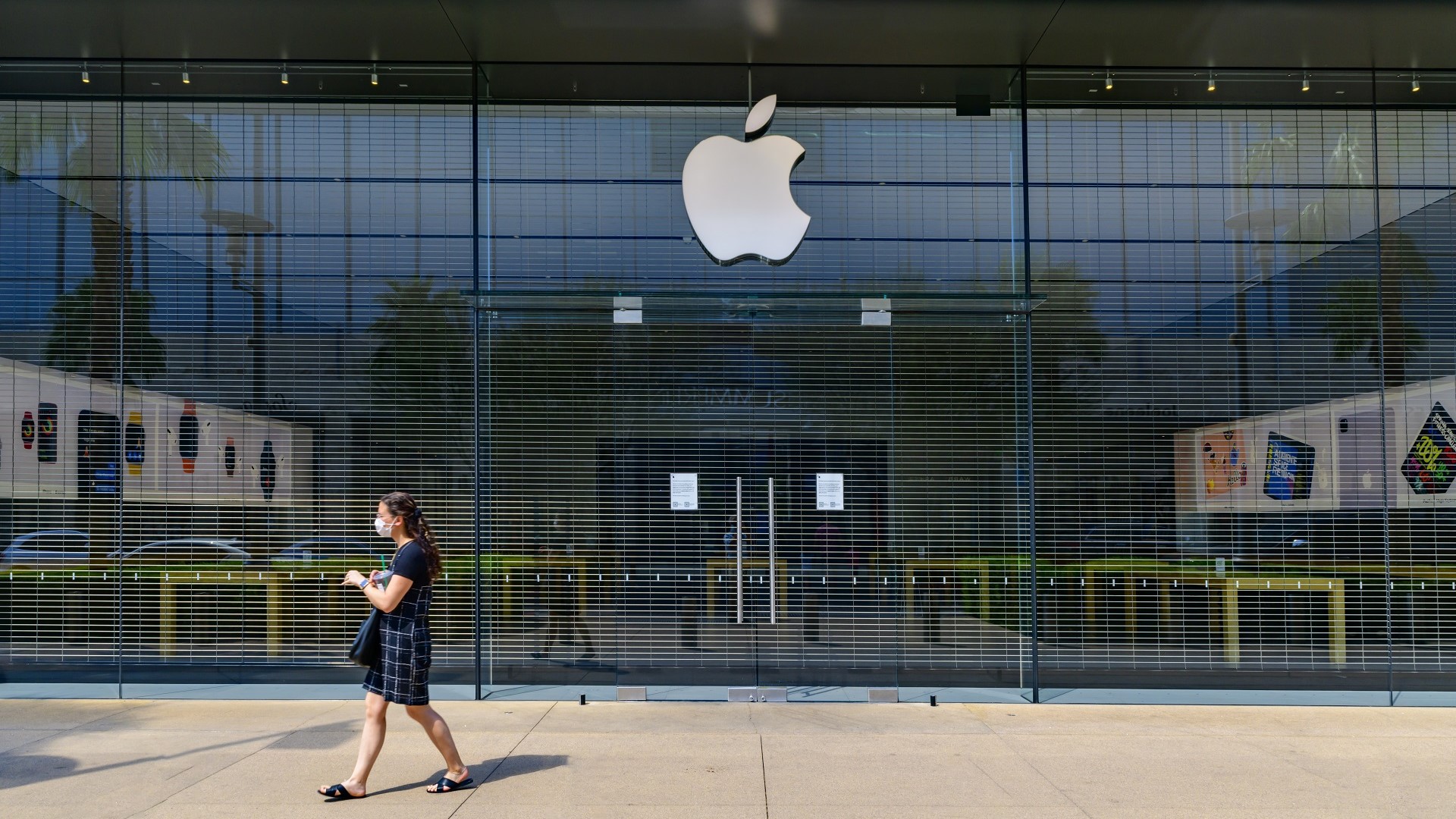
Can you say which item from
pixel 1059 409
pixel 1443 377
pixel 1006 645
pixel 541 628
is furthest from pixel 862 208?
pixel 1443 377

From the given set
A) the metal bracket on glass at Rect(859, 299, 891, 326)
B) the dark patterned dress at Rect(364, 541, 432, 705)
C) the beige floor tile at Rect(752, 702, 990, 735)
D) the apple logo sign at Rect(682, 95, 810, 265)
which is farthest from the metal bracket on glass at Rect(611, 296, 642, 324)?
the dark patterned dress at Rect(364, 541, 432, 705)

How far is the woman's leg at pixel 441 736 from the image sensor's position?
652 centimetres

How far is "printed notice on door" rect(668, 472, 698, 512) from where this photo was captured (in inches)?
395

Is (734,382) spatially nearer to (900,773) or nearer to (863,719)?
(863,719)

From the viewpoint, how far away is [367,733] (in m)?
6.57

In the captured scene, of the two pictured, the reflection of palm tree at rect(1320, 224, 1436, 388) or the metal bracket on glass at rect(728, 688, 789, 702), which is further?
the reflection of palm tree at rect(1320, 224, 1436, 388)

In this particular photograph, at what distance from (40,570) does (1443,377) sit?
41.7ft

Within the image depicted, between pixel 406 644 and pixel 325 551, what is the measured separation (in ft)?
13.1

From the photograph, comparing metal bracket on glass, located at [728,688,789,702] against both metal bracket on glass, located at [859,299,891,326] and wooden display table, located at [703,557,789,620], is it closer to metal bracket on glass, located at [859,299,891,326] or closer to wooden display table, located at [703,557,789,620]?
wooden display table, located at [703,557,789,620]

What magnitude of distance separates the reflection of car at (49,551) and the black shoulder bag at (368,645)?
16.6 feet

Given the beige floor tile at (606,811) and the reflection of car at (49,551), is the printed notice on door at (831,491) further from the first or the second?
the reflection of car at (49,551)

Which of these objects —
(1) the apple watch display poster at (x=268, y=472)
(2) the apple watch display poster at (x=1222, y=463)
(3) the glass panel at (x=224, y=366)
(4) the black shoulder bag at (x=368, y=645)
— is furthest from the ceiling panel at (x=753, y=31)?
(4) the black shoulder bag at (x=368, y=645)

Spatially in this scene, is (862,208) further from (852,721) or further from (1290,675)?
(1290,675)

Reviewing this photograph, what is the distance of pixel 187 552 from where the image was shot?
10.2 metres
